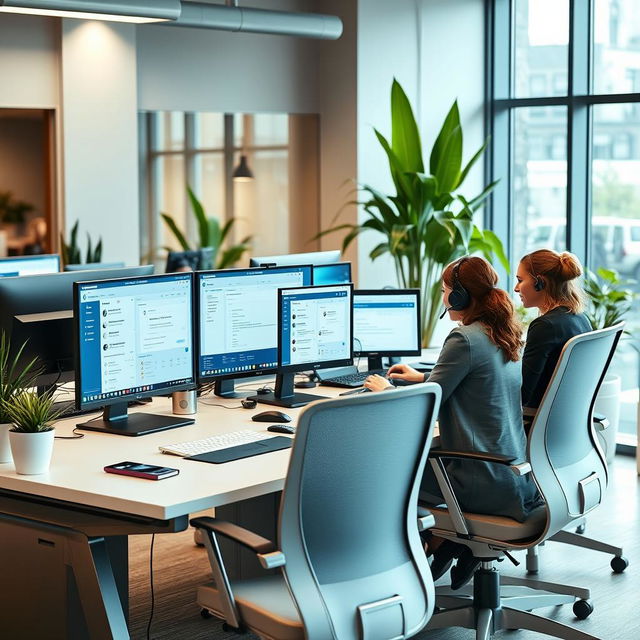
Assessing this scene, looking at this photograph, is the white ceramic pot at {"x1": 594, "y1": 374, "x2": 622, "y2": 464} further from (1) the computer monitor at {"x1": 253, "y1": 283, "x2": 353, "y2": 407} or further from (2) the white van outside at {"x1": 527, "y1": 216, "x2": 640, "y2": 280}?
(1) the computer monitor at {"x1": 253, "y1": 283, "x2": 353, "y2": 407}

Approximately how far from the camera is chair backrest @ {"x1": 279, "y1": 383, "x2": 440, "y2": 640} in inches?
100

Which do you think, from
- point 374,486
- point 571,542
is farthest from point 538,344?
point 374,486

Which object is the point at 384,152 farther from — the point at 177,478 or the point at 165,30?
the point at 177,478

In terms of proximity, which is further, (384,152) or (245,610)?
(384,152)

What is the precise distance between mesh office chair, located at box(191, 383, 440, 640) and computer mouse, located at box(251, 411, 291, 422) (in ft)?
3.12

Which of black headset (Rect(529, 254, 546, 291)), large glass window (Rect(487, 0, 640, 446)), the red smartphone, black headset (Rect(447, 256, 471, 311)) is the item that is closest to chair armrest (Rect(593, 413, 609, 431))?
black headset (Rect(529, 254, 546, 291))

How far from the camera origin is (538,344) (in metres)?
→ 4.01

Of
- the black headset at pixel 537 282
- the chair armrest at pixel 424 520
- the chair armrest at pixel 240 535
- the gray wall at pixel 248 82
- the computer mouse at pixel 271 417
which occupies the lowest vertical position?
the chair armrest at pixel 424 520

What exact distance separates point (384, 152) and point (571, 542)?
10.8ft

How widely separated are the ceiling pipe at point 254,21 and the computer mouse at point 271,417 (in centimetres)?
254

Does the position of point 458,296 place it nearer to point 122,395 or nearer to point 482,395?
point 482,395

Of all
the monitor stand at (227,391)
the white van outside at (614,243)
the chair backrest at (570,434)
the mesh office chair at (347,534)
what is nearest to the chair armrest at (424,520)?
the mesh office chair at (347,534)

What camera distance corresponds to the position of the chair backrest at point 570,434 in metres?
3.43

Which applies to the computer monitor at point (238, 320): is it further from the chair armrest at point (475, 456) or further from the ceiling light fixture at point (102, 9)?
the ceiling light fixture at point (102, 9)
